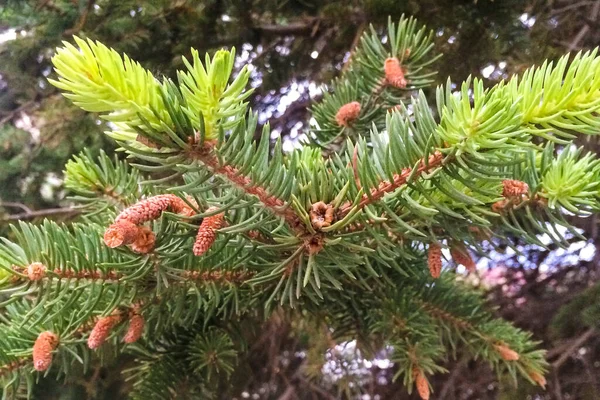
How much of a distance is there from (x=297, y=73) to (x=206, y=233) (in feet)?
3.51

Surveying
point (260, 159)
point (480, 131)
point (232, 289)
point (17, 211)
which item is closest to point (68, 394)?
point (17, 211)

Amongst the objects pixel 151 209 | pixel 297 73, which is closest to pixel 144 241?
pixel 151 209

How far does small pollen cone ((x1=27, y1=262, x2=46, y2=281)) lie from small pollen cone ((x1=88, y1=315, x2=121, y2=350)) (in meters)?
0.09

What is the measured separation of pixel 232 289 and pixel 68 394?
0.85 m

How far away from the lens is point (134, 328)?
535mm

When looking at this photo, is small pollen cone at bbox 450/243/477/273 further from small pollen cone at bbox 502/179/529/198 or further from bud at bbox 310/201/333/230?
bud at bbox 310/201/333/230

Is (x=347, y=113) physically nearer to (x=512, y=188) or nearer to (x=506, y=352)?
(x=512, y=188)

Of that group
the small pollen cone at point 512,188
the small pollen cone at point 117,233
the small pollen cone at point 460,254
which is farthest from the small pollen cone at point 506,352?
the small pollen cone at point 117,233

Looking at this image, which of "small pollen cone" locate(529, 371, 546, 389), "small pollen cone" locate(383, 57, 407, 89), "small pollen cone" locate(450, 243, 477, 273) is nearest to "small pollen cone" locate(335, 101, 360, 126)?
"small pollen cone" locate(383, 57, 407, 89)

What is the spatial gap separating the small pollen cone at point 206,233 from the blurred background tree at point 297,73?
543 millimetres

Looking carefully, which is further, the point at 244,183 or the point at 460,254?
the point at 460,254

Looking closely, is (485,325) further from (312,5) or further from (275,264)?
(312,5)

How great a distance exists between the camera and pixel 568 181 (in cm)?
46

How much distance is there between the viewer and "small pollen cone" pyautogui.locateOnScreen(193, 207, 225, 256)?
0.40m
